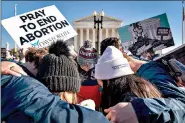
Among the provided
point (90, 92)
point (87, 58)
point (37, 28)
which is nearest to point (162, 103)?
point (90, 92)

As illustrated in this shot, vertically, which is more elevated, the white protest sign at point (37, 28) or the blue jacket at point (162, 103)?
the white protest sign at point (37, 28)

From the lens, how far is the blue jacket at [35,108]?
4.47ft

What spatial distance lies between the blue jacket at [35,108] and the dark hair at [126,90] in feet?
1.69

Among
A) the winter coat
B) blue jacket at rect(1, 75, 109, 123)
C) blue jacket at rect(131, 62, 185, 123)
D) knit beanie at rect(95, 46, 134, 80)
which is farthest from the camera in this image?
the winter coat

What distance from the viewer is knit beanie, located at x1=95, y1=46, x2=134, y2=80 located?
6.80 feet

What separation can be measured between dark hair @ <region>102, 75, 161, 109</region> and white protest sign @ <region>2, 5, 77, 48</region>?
3847 mm

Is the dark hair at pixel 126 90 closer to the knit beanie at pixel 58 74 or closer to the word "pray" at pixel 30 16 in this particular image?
the knit beanie at pixel 58 74

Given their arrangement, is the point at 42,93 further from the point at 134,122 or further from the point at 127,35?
the point at 127,35

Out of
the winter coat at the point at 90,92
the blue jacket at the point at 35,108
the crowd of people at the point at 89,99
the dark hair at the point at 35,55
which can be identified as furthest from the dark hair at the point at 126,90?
the dark hair at the point at 35,55

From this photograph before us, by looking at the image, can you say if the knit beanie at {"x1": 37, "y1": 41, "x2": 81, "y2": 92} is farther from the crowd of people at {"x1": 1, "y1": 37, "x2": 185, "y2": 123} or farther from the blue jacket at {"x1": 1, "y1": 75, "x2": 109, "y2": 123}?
the blue jacket at {"x1": 1, "y1": 75, "x2": 109, "y2": 123}

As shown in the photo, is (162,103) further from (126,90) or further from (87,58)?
(87,58)

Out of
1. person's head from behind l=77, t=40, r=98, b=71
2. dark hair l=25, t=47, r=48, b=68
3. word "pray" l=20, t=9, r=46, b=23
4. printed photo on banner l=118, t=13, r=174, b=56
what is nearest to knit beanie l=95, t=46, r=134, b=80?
dark hair l=25, t=47, r=48, b=68

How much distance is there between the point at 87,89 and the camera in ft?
12.2

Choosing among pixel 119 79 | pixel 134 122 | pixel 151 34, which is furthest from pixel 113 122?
pixel 151 34
